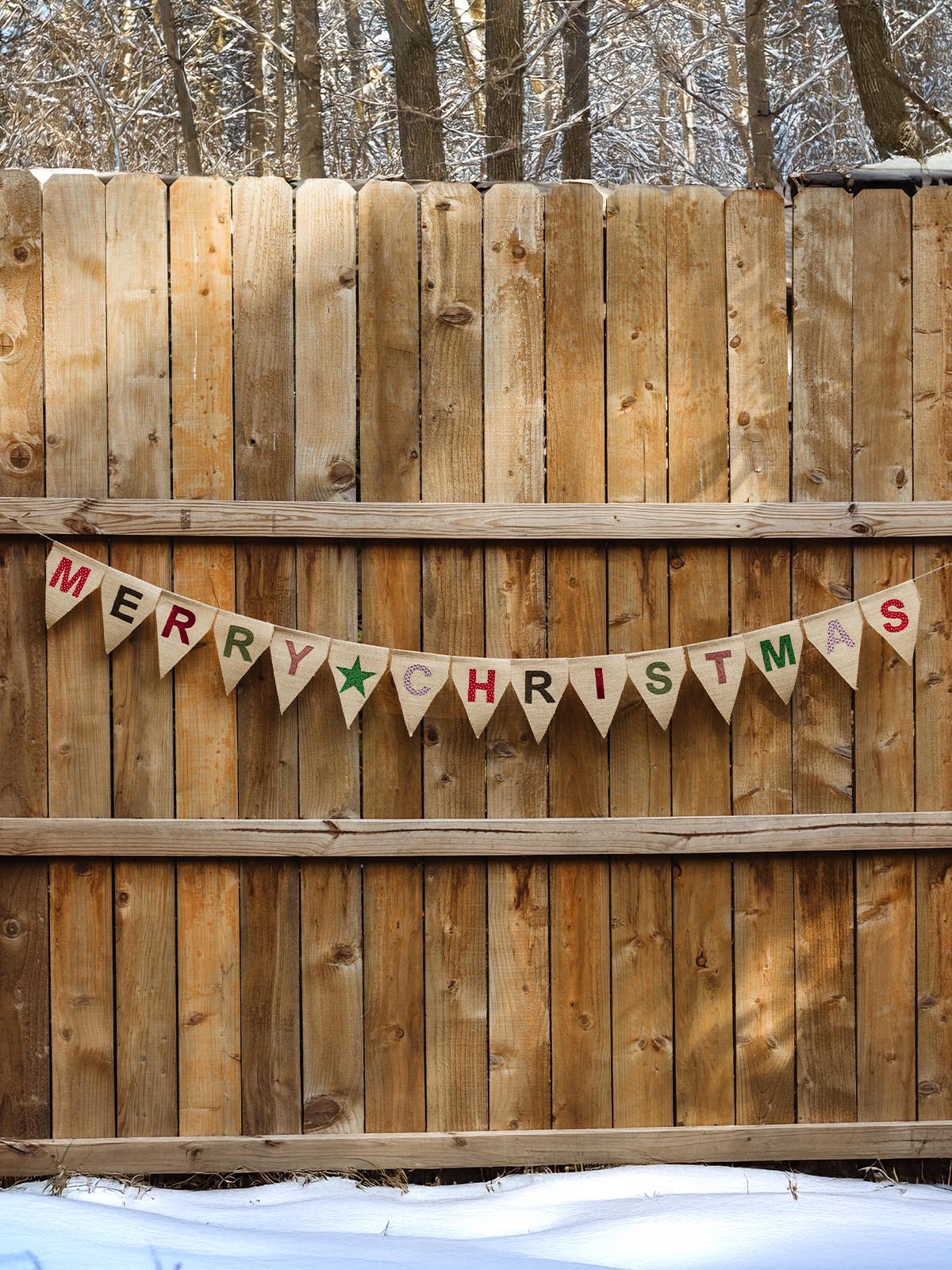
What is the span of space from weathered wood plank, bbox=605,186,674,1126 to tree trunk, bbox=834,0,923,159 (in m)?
2.22

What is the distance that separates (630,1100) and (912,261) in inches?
84.6

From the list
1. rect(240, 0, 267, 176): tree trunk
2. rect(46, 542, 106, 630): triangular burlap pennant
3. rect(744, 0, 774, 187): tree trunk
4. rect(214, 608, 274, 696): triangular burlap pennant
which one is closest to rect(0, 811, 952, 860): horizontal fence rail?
rect(214, 608, 274, 696): triangular burlap pennant

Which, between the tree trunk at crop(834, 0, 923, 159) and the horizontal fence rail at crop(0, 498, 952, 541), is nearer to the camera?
the horizontal fence rail at crop(0, 498, 952, 541)

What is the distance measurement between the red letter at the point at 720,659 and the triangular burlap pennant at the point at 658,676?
0.06 m

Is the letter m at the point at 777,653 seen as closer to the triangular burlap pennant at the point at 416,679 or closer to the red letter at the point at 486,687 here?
the red letter at the point at 486,687

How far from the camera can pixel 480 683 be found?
2.22m

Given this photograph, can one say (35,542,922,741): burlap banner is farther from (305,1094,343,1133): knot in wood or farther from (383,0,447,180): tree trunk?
(383,0,447,180): tree trunk

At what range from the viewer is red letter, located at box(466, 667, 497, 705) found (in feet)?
7.27

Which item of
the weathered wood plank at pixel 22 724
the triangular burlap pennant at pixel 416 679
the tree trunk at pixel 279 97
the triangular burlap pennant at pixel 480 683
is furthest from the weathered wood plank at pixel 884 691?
the tree trunk at pixel 279 97

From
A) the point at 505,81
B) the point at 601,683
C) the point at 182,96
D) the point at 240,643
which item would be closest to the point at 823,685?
the point at 601,683

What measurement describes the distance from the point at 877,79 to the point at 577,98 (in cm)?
237

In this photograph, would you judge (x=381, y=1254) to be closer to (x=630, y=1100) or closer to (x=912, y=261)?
(x=630, y=1100)

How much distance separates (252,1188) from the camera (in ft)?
7.33

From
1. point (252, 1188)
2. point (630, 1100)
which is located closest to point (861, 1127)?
point (630, 1100)
